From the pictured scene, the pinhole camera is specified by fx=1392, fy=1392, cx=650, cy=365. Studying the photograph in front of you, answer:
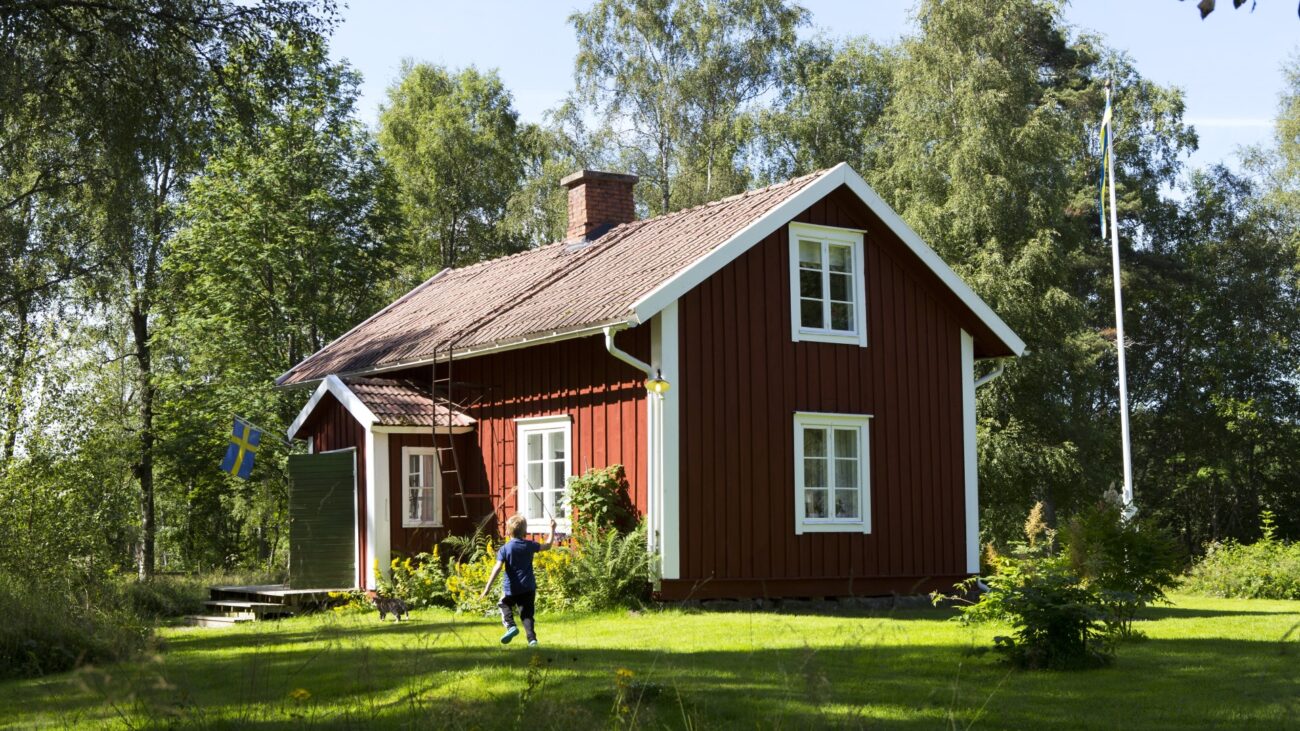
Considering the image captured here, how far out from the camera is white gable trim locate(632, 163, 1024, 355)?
627 inches

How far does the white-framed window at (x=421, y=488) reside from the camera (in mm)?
19469

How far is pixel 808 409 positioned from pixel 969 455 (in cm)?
301

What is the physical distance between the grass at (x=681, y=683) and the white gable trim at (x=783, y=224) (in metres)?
3.84

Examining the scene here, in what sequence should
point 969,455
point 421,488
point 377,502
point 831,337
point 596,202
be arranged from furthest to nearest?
point 596,202 → point 421,488 → point 969,455 → point 377,502 → point 831,337

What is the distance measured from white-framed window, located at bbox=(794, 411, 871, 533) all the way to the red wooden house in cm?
3

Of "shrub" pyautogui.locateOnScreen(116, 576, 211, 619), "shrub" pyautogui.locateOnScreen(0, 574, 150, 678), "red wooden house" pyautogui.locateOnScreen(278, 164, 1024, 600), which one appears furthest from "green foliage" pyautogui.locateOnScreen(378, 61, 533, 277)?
"shrub" pyautogui.locateOnScreen(0, 574, 150, 678)

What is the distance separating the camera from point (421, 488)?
64.6 ft

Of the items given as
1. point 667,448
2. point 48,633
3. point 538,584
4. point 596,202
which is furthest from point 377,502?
point 48,633

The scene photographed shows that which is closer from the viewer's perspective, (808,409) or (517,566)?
(517,566)

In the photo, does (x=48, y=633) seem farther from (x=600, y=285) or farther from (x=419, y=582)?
(x=600, y=285)

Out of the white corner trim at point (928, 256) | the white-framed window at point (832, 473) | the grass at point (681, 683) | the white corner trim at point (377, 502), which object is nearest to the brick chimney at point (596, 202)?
the white corner trim at point (377, 502)

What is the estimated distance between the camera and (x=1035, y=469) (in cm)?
2995

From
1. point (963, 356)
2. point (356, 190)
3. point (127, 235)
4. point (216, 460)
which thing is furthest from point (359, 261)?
point (963, 356)

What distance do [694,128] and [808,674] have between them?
3488 cm
